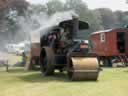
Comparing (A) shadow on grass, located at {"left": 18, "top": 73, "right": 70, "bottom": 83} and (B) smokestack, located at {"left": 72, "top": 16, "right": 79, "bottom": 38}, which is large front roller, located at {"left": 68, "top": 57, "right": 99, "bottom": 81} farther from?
(B) smokestack, located at {"left": 72, "top": 16, "right": 79, "bottom": 38}

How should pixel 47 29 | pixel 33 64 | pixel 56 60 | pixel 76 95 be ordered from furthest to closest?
pixel 33 64 → pixel 47 29 → pixel 56 60 → pixel 76 95

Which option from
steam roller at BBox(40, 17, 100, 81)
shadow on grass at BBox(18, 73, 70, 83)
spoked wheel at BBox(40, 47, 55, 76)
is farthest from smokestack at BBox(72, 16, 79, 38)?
shadow on grass at BBox(18, 73, 70, 83)

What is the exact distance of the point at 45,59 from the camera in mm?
15945

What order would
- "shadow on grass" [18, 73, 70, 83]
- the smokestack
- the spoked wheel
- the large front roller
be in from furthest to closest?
the spoked wheel, the smokestack, "shadow on grass" [18, 73, 70, 83], the large front roller

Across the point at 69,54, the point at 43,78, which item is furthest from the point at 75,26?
the point at 43,78

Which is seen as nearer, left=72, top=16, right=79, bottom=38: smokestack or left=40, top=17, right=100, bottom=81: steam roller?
left=40, top=17, right=100, bottom=81: steam roller

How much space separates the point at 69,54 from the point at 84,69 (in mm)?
808

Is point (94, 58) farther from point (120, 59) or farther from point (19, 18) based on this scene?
point (19, 18)

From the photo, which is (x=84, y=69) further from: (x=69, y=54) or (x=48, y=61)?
(x=48, y=61)

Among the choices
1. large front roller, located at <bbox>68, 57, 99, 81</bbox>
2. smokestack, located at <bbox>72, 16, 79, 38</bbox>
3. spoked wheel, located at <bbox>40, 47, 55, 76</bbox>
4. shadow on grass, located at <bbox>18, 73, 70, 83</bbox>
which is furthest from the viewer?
spoked wheel, located at <bbox>40, 47, 55, 76</bbox>

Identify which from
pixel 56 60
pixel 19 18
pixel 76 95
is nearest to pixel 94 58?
pixel 56 60

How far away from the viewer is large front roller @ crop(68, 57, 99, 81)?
517 inches

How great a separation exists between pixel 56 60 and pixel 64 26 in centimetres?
143

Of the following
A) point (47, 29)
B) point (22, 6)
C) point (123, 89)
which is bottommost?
point (123, 89)
